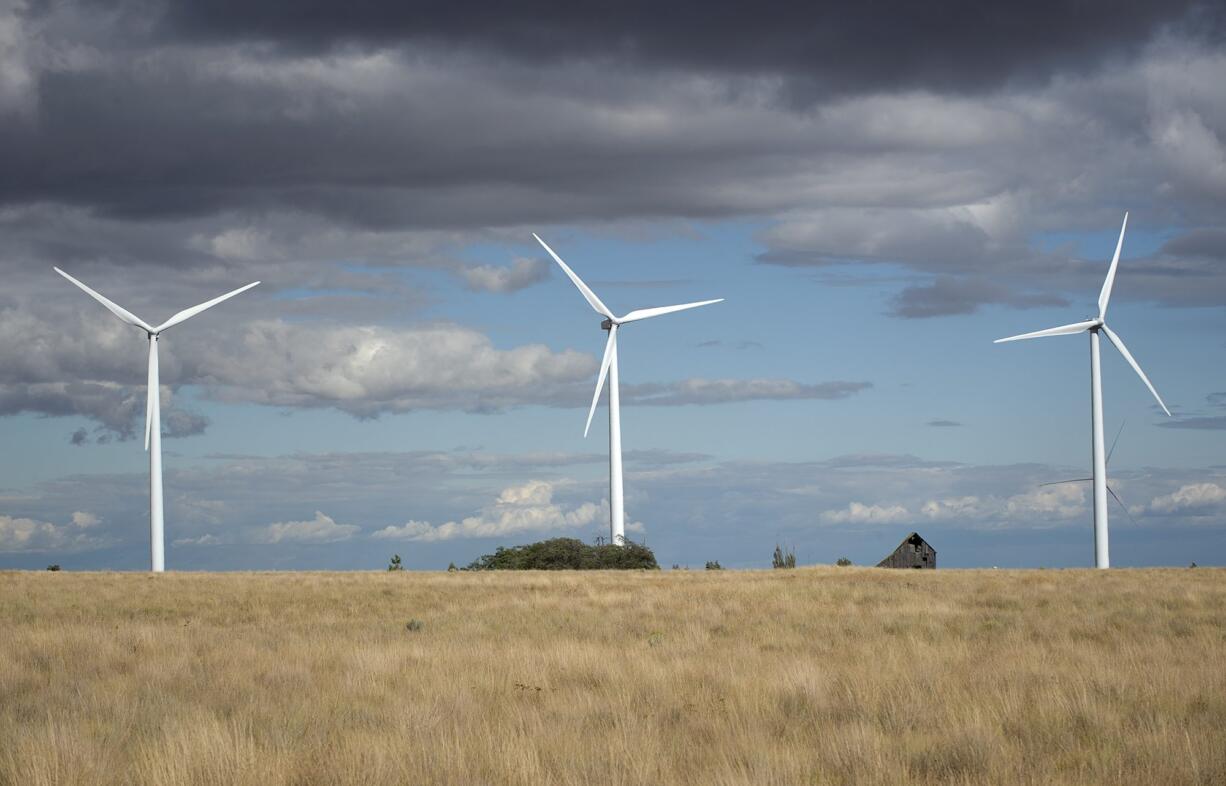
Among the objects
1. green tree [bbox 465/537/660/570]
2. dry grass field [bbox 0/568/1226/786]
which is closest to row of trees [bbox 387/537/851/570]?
green tree [bbox 465/537/660/570]

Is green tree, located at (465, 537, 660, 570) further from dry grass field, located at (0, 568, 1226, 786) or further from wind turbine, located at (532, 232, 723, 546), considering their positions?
dry grass field, located at (0, 568, 1226, 786)

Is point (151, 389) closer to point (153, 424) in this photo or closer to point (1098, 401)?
point (153, 424)

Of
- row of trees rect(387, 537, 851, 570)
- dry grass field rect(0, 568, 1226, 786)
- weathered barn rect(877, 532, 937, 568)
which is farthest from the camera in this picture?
weathered barn rect(877, 532, 937, 568)

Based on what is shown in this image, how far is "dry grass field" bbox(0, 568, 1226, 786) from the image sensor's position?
1337cm

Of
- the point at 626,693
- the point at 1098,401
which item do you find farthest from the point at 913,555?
the point at 626,693

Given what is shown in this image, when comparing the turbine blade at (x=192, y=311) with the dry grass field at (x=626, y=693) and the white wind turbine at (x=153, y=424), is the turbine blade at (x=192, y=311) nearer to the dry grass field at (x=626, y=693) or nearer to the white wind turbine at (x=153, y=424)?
the white wind turbine at (x=153, y=424)

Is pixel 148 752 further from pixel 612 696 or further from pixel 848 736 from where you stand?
pixel 848 736

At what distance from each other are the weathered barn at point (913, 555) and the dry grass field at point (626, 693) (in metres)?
59.2

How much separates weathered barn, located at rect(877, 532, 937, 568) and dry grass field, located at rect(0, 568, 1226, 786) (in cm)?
5925

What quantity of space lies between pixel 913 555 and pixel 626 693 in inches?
3230

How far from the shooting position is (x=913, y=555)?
9694cm

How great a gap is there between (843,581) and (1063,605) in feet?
47.9

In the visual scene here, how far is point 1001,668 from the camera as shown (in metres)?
20.8

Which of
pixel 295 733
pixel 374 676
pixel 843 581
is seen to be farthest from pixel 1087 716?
pixel 843 581
